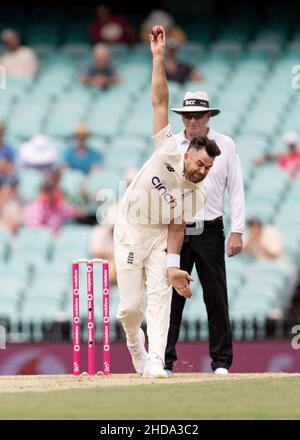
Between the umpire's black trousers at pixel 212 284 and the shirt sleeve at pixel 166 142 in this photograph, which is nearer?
the shirt sleeve at pixel 166 142

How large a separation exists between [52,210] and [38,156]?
125 cm

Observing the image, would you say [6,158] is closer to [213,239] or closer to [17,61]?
[17,61]

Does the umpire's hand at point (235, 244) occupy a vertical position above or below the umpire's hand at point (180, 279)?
above

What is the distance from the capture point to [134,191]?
11.5 m

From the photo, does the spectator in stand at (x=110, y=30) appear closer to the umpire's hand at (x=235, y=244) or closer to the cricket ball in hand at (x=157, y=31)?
the umpire's hand at (x=235, y=244)

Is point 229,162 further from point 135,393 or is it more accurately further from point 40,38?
point 40,38

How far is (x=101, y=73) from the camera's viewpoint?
22141 mm

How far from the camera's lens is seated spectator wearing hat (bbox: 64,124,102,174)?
2020cm

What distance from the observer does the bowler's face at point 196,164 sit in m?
11.4

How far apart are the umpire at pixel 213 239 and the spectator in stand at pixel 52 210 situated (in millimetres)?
6855

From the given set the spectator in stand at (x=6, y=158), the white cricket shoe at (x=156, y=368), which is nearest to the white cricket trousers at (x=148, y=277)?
the white cricket shoe at (x=156, y=368)

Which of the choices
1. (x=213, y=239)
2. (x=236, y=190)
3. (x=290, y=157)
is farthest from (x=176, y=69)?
(x=213, y=239)

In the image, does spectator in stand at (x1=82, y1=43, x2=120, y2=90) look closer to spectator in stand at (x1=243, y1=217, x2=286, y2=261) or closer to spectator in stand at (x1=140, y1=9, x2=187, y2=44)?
spectator in stand at (x1=140, y1=9, x2=187, y2=44)

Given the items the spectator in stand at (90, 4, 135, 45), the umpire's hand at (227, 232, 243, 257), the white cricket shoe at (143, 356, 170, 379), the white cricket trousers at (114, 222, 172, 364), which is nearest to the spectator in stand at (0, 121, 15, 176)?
the spectator in stand at (90, 4, 135, 45)
